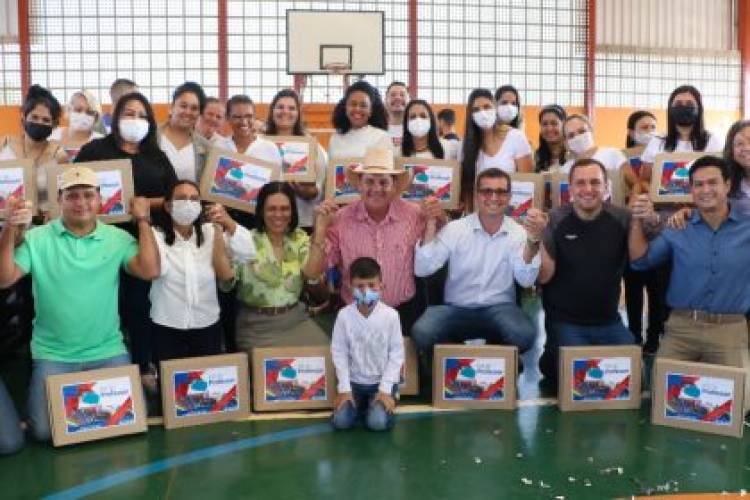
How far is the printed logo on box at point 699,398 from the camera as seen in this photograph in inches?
151

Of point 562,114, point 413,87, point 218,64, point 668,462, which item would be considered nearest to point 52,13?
point 218,64

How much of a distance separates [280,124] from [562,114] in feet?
6.44

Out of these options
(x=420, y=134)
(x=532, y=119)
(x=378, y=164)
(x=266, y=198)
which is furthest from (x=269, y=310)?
(x=532, y=119)

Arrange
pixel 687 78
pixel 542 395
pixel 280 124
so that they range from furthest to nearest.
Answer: pixel 687 78
pixel 280 124
pixel 542 395

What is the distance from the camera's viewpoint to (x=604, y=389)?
4211mm

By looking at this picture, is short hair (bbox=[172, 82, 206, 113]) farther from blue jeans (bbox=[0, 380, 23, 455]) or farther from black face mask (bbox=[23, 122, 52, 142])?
blue jeans (bbox=[0, 380, 23, 455])

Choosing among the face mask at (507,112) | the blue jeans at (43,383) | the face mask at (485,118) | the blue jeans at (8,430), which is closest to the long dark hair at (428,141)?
the face mask at (485,118)

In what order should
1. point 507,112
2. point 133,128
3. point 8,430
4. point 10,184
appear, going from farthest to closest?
point 507,112
point 133,128
point 10,184
point 8,430

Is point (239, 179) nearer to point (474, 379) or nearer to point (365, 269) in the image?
point (365, 269)

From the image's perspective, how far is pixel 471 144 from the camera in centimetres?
521

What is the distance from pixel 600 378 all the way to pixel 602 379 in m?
0.01

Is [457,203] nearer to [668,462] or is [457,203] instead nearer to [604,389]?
[604,389]

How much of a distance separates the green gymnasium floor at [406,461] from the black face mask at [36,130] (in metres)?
1.88

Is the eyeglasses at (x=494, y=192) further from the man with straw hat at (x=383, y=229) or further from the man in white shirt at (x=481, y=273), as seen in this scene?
the man with straw hat at (x=383, y=229)
